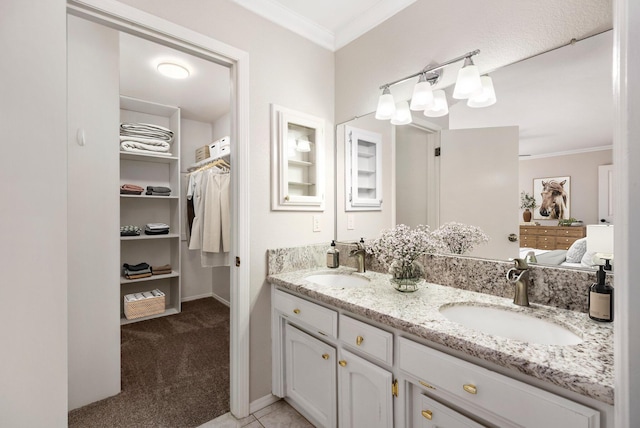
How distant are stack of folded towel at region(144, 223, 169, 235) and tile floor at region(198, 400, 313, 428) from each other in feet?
7.84

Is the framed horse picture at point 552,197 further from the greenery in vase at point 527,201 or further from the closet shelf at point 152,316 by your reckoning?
the closet shelf at point 152,316

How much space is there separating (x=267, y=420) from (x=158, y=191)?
283 cm

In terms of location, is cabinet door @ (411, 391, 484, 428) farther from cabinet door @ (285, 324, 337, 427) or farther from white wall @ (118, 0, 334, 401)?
white wall @ (118, 0, 334, 401)

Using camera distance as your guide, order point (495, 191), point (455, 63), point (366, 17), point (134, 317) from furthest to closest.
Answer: point (134, 317)
point (366, 17)
point (455, 63)
point (495, 191)

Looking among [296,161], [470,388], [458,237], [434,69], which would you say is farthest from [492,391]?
[296,161]

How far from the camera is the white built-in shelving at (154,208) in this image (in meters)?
3.51

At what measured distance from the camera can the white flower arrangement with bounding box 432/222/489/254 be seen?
1490mm

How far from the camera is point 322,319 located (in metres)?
1.46

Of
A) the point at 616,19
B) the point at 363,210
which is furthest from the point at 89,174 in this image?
the point at 616,19

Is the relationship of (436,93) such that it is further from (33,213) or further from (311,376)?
(33,213)

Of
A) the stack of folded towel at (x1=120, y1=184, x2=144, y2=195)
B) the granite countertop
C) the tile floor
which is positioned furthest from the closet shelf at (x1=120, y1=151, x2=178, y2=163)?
the tile floor

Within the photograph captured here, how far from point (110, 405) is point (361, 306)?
183 centimetres

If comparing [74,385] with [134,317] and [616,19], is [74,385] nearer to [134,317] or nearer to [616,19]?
[134,317]

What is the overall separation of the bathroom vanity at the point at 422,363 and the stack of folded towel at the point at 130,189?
2.47m
